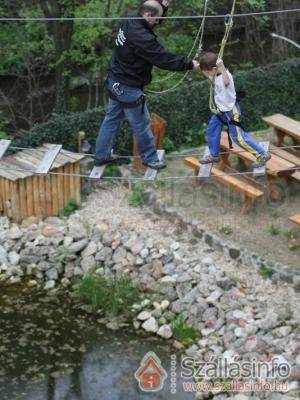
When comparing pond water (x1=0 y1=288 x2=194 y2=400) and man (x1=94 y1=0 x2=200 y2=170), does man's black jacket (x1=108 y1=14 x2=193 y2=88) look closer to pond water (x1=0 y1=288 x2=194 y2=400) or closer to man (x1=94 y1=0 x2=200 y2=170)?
man (x1=94 y1=0 x2=200 y2=170)

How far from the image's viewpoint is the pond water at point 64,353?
25.5 feet

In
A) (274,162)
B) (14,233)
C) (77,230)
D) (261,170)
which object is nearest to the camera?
(261,170)

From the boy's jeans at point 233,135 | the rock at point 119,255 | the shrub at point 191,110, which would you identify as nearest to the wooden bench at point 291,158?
the boy's jeans at point 233,135

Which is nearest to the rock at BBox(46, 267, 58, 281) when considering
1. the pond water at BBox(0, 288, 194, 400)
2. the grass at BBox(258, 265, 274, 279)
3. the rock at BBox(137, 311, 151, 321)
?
the pond water at BBox(0, 288, 194, 400)

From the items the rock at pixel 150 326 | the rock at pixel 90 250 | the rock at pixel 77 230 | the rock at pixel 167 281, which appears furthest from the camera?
the rock at pixel 77 230

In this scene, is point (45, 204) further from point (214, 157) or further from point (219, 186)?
point (214, 157)

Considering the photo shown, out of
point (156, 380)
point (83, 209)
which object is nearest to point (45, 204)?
point (83, 209)

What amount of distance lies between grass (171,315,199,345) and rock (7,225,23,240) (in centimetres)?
248

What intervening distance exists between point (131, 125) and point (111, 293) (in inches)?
104

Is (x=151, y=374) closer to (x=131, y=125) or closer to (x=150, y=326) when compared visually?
(x=150, y=326)

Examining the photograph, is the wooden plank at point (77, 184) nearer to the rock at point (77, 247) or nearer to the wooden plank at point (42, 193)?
the wooden plank at point (42, 193)

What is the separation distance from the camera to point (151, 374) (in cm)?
797

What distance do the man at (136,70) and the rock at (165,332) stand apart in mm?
2230

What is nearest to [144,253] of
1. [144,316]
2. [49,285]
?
[144,316]
